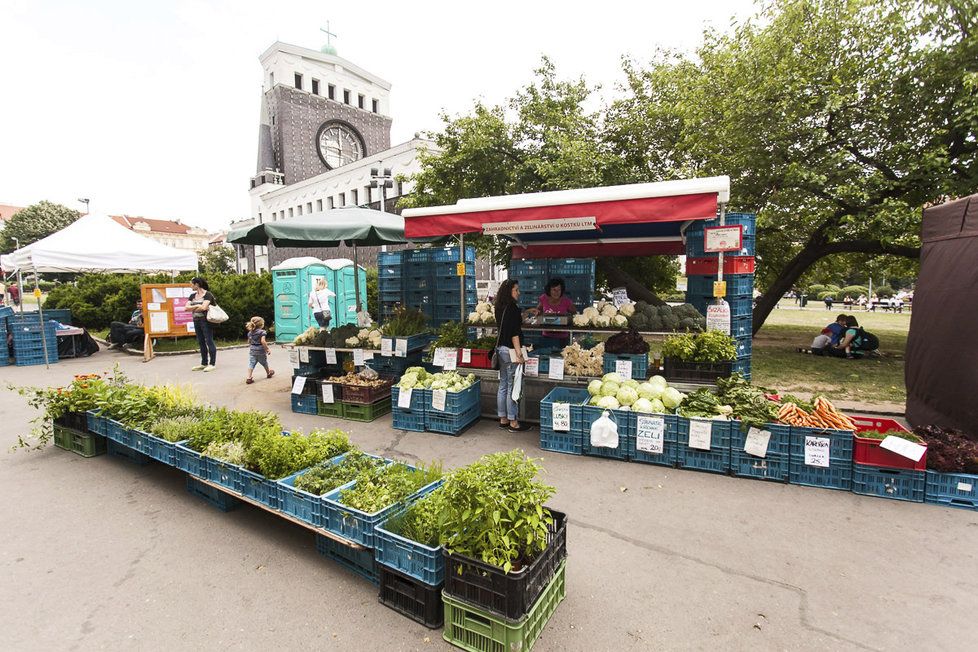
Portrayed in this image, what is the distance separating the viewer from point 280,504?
142 inches

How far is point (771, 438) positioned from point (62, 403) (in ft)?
26.1

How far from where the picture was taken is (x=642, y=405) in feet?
17.0

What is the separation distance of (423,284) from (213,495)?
5.16m

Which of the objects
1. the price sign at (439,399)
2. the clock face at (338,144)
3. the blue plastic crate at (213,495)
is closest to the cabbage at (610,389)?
the price sign at (439,399)

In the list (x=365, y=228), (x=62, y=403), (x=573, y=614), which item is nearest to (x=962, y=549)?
(x=573, y=614)

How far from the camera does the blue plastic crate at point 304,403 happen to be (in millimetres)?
7484

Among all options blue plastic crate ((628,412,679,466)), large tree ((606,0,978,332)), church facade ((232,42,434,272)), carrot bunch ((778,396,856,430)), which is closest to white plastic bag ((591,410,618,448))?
blue plastic crate ((628,412,679,466))

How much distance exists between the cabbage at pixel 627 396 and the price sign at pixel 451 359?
2544mm

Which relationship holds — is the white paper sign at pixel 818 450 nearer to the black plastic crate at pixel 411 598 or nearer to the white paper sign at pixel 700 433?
the white paper sign at pixel 700 433

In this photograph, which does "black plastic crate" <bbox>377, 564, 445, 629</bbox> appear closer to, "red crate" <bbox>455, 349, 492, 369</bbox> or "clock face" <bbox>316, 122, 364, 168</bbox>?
"red crate" <bbox>455, 349, 492, 369</bbox>

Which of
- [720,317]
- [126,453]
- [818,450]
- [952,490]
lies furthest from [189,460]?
[952,490]

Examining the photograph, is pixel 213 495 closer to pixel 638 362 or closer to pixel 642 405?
pixel 642 405

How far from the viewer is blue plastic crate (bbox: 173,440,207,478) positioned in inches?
166

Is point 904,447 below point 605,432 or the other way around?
the other way around
